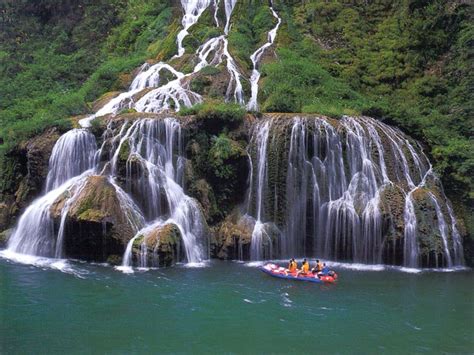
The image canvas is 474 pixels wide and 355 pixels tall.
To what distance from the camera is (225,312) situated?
43.3ft

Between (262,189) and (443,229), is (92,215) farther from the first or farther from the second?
(443,229)

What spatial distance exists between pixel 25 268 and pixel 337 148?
1217 centimetres

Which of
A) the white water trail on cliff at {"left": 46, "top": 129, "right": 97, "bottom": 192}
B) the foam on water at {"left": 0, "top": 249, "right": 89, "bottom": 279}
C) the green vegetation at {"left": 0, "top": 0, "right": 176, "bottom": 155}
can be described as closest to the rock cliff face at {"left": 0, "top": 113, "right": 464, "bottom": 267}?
the white water trail on cliff at {"left": 46, "top": 129, "right": 97, "bottom": 192}

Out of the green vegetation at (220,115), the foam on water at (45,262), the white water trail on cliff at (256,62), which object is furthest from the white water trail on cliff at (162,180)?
the white water trail on cliff at (256,62)

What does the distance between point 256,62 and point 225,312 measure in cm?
1893

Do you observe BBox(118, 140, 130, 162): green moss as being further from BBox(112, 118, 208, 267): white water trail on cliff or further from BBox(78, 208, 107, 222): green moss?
BBox(78, 208, 107, 222): green moss

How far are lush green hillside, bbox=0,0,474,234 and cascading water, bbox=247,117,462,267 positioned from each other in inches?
66.7

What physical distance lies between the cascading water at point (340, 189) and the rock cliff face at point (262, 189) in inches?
1.6

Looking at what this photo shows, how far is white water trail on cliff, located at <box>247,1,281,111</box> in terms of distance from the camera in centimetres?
2552

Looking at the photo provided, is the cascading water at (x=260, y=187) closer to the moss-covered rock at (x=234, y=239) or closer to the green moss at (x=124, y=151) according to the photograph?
the moss-covered rock at (x=234, y=239)

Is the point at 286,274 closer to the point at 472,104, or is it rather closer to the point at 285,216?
the point at 285,216

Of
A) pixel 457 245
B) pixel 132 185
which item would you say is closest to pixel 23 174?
pixel 132 185

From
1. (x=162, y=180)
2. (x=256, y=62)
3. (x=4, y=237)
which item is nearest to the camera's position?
(x=4, y=237)

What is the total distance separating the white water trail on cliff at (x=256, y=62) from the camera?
83.7 ft
